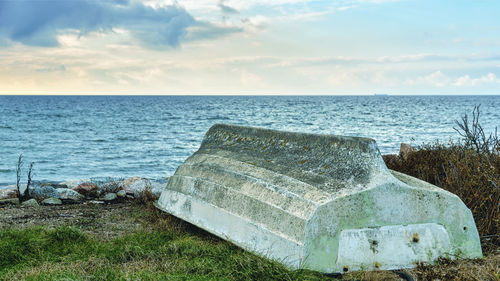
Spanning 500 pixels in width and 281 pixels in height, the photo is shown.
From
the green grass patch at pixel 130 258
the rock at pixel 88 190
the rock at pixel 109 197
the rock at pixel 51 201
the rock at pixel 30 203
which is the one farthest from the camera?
the rock at pixel 88 190

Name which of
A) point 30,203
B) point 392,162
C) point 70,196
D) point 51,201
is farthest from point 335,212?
point 70,196

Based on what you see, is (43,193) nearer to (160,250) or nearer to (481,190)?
(160,250)

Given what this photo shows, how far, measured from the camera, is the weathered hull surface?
4.29 metres

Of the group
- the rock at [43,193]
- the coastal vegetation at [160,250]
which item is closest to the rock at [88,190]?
the rock at [43,193]

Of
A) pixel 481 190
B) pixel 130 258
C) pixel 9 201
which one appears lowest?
pixel 9 201

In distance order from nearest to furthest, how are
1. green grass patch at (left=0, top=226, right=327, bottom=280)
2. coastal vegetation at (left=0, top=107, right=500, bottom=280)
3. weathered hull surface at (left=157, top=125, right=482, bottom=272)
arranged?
green grass patch at (left=0, top=226, right=327, bottom=280) < coastal vegetation at (left=0, top=107, right=500, bottom=280) < weathered hull surface at (left=157, top=125, right=482, bottom=272)

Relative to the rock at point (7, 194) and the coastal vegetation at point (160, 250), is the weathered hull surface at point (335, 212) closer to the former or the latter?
the coastal vegetation at point (160, 250)

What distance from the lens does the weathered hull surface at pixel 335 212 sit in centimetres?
429

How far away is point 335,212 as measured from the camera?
14.1 ft

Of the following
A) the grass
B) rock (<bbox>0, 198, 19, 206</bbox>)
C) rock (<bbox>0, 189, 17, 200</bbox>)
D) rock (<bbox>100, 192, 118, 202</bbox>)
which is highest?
the grass

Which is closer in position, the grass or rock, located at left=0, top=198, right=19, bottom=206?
the grass

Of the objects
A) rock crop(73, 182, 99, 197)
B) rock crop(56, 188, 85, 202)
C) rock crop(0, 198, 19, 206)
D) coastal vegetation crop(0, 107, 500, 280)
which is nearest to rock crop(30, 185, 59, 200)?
rock crop(56, 188, 85, 202)

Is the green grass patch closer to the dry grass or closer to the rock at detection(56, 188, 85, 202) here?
the dry grass

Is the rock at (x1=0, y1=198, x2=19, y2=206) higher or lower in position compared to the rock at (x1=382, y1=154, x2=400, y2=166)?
lower
